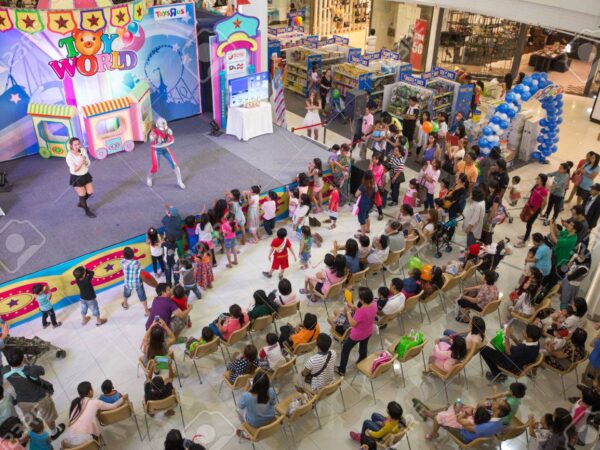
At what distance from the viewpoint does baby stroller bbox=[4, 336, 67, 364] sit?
265 inches

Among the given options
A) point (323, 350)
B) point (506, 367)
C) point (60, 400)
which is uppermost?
point (323, 350)

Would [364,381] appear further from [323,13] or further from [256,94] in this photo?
[323,13]

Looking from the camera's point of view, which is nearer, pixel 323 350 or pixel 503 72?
pixel 323 350

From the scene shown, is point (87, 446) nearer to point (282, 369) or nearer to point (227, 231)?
point (282, 369)

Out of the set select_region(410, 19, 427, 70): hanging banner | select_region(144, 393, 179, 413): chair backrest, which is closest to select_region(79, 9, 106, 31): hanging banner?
select_region(144, 393, 179, 413): chair backrest

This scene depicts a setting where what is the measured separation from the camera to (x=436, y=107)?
1316 cm

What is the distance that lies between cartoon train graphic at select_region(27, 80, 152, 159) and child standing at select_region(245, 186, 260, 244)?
341 centimetres

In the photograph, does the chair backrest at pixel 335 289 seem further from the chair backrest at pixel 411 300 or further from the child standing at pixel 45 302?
the child standing at pixel 45 302

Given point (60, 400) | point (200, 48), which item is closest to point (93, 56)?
point (200, 48)

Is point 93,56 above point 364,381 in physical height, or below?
→ above

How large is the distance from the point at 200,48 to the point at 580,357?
9770 mm

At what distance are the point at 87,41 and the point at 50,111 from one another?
155 cm

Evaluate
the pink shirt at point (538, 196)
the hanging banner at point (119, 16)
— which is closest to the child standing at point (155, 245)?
the hanging banner at point (119, 16)

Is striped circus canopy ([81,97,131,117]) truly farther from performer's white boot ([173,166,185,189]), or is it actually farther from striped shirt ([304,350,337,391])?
striped shirt ([304,350,337,391])
